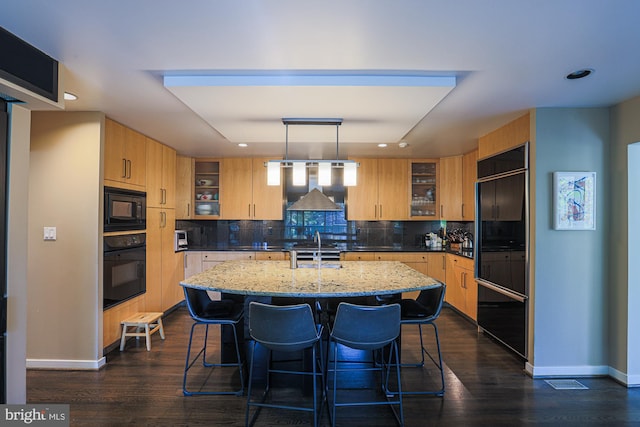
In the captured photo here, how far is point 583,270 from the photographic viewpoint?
2945 mm

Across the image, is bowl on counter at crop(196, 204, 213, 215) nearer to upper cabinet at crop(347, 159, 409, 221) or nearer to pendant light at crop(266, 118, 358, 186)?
upper cabinet at crop(347, 159, 409, 221)

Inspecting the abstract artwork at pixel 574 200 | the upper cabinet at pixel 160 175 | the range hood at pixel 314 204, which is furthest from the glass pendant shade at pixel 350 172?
the upper cabinet at pixel 160 175

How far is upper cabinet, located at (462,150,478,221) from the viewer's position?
467 cm

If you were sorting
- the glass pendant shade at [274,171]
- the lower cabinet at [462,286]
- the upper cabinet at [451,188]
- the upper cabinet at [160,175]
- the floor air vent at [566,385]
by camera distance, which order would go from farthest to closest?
1. the upper cabinet at [451,188]
2. the lower cabinet at [462,286]
3. the upper cabinet at [160,175]
4. the glass pendant shade at [274,171]
5. the floor air vent at [566,385]

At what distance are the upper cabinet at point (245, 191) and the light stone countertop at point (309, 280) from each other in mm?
2040

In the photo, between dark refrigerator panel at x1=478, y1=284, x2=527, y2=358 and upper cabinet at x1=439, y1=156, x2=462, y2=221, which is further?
upper cabinet at x1=439, y1=156, x2=462, y2=221

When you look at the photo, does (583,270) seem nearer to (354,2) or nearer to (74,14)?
(354,2)

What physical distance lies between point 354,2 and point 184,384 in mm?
2750

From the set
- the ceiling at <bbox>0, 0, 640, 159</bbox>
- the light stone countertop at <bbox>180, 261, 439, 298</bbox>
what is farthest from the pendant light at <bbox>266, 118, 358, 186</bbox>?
the light stone countertop at <bbox>180, 261, 439, 298</bbox>

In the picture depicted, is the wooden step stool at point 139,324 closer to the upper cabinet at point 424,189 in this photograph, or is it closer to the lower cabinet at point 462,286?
the lower cabinet at point 462,286

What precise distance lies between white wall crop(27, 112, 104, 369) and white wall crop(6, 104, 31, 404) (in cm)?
90

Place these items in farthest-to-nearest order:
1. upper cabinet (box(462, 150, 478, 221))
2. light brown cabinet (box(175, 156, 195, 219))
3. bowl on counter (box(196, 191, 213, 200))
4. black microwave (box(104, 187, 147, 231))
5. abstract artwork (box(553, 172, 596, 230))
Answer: bowl on counter (box(196, 191, 213, 200)), light brown cabinet (box(175, 156, 195, 219)), upper cabinet (box(462, 150, 478, 221)), black microwave (box(104, 187, 147, 231)), abstract artwork (box(553, 172, 596, 230))

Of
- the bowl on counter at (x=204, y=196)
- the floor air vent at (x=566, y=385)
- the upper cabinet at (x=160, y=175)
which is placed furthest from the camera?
the bowl on counter at (x=204, y=196)

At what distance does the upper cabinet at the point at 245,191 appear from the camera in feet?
17.7
